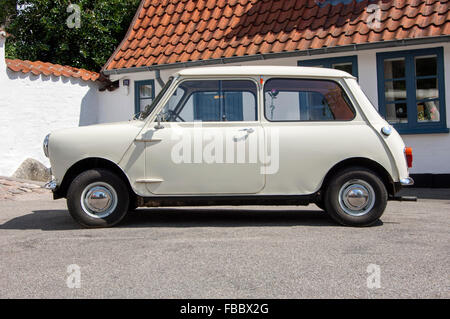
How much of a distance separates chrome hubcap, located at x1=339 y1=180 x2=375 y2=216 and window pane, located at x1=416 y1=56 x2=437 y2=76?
19.0 feet

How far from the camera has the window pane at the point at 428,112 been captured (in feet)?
35.3

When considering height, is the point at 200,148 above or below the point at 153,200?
above

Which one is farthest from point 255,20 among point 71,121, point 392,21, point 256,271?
point 256,271

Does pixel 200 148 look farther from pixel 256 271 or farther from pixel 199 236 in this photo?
pixel 256 271

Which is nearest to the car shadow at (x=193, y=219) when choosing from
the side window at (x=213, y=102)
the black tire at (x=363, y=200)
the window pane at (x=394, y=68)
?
the black tire at (x=363, y=200)

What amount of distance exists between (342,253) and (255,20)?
9.00 meters

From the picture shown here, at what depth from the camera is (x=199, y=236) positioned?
5.58m

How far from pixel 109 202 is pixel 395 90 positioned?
728 centimetres

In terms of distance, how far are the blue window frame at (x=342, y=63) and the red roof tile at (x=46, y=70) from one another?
5777 mm

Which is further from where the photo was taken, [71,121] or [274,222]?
[71,121]

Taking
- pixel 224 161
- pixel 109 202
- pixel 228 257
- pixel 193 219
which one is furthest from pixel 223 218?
pixel 228 257

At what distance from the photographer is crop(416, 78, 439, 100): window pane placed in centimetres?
1084

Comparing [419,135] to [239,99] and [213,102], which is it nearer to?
[239,99]

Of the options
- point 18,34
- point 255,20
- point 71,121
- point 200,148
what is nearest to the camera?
point 200,148
